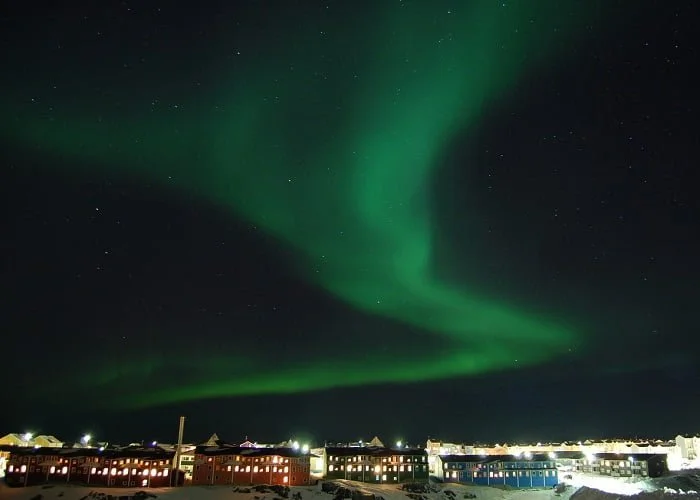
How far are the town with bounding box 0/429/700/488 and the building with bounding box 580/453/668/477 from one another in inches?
7.1

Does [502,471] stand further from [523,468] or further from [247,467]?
[247,467]

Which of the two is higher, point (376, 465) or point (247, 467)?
point (376, 465)

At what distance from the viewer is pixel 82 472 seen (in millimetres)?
89000

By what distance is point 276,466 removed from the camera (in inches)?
3777

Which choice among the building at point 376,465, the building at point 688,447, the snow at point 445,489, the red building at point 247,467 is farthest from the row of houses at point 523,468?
the building at point 688,447

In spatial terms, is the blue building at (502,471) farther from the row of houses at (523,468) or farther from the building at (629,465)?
the building at (629,465)

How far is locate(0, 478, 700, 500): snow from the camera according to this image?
261 feet

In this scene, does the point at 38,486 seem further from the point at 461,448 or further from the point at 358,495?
the point at 461,448

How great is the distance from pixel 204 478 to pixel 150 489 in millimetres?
8699

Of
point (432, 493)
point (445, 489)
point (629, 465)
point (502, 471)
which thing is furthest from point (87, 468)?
point (629, 465)

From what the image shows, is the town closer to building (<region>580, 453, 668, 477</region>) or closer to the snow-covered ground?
building (<region>580, 453, 668, 477</region>)

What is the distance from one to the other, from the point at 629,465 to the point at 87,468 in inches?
3854

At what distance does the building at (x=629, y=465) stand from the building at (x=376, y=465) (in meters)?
→ 39.5

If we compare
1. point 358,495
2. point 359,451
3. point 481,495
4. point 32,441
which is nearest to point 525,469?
point 481,495
